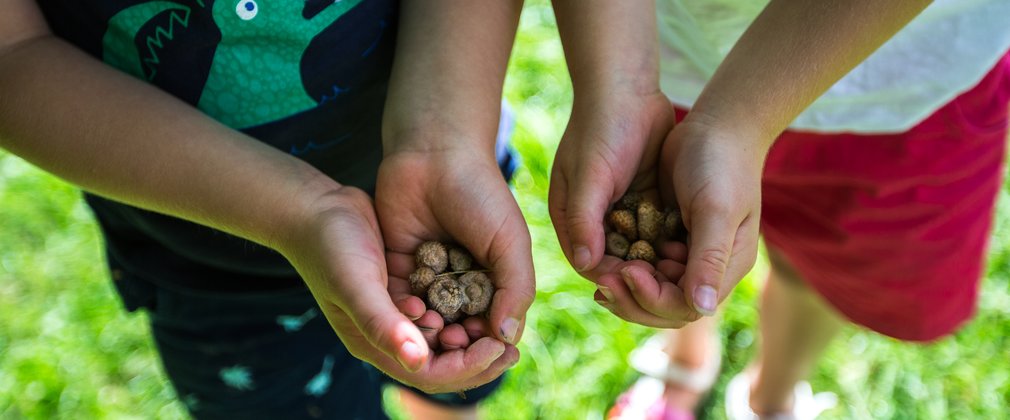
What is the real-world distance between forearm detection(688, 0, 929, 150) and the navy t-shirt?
611mm

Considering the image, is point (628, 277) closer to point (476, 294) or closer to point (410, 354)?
point (476, 294)

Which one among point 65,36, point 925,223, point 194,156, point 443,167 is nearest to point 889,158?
point 925,223

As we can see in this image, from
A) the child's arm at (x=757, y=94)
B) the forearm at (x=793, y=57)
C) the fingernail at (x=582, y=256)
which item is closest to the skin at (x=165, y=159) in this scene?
the fingernail at (x=582, y=256)

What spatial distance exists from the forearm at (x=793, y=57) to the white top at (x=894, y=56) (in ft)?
0.94

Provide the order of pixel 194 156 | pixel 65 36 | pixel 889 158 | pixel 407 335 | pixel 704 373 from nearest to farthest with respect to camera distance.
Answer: pixel 407 335, pixel 194 156, pixel 65 36, pixel 889 158, pixel 704 373

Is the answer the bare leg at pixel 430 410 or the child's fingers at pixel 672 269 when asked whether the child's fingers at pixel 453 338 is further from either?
the bare leg at pixel 430 410

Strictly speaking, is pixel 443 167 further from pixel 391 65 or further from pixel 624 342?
pixel 624 342

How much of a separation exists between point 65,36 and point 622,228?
97 cm

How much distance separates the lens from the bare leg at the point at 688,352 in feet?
8.77

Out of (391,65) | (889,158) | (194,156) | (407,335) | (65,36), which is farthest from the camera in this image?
(889,158)

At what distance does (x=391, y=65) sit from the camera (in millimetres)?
1769

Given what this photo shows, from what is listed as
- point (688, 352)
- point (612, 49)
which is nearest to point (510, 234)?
point (612, 49)

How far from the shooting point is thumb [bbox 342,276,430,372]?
1.24m

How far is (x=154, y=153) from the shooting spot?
4.72 ft
